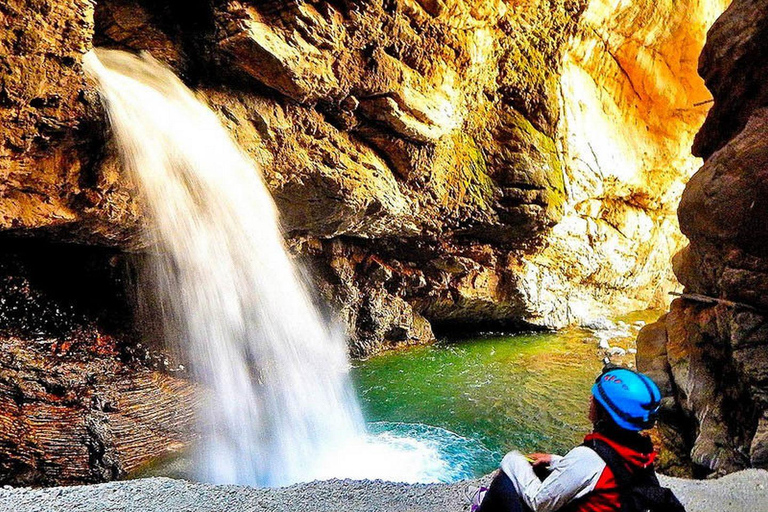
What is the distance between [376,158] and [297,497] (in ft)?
28.7

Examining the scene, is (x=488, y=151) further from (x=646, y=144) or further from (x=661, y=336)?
(x=646, y=144)

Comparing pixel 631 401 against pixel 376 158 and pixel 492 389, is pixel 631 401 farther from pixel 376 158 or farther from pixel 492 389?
pixel 376 158

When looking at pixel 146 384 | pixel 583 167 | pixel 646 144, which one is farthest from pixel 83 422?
pixel 646 144

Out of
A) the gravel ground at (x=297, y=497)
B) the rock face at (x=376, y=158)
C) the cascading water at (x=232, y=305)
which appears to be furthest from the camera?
the cascading water at (x=232, y=305)

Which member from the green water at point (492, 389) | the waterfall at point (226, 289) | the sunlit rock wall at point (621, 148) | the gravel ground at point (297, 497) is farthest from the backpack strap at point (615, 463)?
the sunlit rock wall at point (621, 148)

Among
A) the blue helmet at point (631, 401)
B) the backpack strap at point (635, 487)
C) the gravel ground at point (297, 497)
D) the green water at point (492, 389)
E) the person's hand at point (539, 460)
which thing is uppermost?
the blue helmet at point (631, 401)

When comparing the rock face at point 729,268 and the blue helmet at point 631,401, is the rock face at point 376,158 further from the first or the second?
the blue helmet at point 631,401

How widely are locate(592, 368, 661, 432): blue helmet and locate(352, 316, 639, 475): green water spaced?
5.78 m

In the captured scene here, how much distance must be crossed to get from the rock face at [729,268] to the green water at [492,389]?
8.27ft

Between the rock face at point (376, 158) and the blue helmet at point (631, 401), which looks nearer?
the blue helmet at point (631, 401)

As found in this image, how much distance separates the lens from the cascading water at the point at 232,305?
711 centimetres

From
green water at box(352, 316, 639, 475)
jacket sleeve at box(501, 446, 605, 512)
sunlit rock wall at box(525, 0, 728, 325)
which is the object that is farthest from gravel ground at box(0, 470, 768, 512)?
sunlit rock wall at box(525, 0, 728, 325)

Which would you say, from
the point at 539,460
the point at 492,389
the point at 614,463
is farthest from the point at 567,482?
the point at 492,389

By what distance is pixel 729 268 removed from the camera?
5746mm
